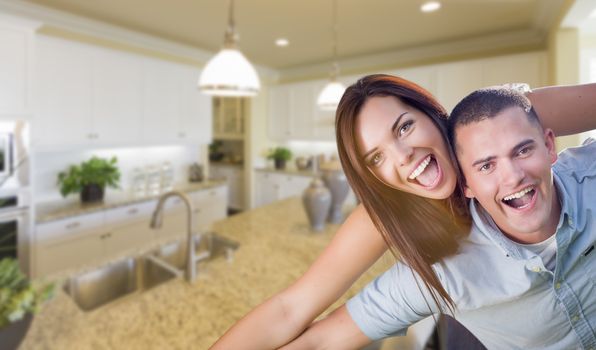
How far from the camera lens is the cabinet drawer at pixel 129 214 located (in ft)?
8.11

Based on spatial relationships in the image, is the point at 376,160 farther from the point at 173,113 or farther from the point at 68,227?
the point at 173,113

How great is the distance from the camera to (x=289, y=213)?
2.11 metres

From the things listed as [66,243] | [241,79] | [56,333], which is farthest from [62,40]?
[56,333]

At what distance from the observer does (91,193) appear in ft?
8.09

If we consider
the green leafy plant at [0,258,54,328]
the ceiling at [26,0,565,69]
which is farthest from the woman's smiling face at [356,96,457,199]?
the ceiling at [26,0,565,69]

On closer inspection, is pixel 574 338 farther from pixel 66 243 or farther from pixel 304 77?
pixel 304 77

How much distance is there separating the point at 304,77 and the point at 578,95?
381cm

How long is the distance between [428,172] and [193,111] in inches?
135

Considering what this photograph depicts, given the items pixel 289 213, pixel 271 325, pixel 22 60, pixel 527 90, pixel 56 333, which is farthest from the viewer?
pixel 289 213

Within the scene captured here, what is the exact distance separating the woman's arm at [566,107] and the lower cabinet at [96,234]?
171cm

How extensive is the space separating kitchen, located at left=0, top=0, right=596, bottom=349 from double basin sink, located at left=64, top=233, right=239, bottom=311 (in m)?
0.03

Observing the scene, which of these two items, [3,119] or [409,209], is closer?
[409,209]

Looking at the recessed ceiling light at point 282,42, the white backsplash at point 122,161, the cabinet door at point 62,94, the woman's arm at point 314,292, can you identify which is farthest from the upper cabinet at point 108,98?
the woman's arm at point 314,292

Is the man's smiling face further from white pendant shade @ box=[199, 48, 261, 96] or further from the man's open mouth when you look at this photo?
white pendant shade @ box=[199, 48, 261, 96]
